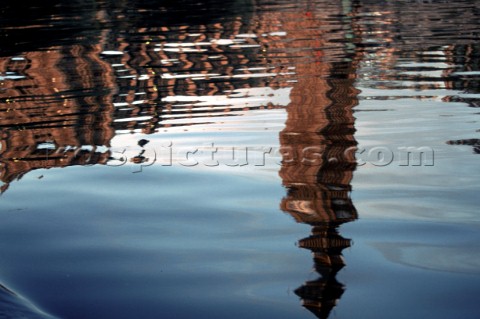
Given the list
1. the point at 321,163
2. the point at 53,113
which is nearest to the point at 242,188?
the point at 321,163

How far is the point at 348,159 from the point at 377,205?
0.84 meters

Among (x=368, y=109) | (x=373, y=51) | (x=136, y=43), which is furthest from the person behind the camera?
(x=136, y=43)

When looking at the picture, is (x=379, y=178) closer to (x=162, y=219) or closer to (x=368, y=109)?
(x=162, y=219)

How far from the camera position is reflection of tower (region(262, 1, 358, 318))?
2584 mm

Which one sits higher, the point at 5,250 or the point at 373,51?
the point at 5,250

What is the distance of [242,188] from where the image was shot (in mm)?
3725

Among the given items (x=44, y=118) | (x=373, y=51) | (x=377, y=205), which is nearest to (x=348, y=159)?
(x=377, y=205)

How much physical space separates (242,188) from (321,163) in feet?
1.81

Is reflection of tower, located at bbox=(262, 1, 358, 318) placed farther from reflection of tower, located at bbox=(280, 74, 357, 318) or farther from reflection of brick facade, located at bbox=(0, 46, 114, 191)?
reflection of brick facade, located at bbox=(0, 46, 114, 191)

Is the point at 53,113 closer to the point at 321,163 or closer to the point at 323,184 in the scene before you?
the point at 321,163

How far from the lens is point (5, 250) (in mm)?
2852

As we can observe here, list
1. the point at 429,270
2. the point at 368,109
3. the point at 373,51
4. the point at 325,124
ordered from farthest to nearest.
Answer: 1. the point at 373,51
2. the point at 368,109
3. the point at 325,124
4. the point at 429,270

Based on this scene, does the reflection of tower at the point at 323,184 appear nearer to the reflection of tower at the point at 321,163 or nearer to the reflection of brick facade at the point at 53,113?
the reflection of tower at the point at 321,163

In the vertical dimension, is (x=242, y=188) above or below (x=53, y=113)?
above
